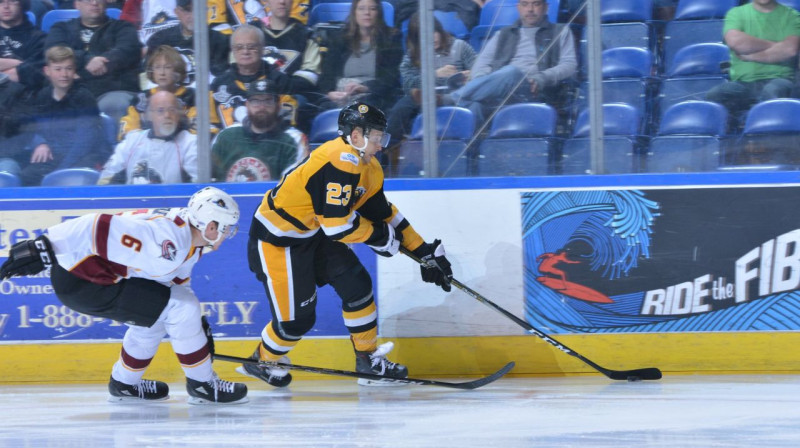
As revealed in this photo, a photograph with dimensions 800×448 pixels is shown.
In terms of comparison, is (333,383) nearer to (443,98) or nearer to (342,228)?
(342,228)

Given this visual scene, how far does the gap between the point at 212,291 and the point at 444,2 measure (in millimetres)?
1788

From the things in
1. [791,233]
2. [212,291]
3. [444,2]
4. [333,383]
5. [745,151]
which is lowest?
[333,383]

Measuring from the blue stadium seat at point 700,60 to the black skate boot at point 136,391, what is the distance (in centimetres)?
278

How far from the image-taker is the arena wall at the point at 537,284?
4.32 meters

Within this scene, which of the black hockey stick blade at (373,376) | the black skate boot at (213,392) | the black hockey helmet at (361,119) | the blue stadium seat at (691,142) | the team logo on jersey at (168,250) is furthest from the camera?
the blue stadium seat at (691,142)

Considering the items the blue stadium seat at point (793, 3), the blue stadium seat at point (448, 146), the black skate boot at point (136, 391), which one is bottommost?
the black skate boot at point (136, 391)

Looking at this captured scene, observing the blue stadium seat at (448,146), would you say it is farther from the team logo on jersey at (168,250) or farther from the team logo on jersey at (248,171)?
the team logo on jersey at (168,250)

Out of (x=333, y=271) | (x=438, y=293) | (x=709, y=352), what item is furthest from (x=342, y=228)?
(x=709, y=352)

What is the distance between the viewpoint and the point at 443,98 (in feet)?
15.0

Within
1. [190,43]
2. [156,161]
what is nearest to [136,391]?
[156,161]

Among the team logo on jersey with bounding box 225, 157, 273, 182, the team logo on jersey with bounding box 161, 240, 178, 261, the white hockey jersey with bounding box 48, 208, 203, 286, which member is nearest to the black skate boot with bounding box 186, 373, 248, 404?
the white hockey jersey with bounding box 48, 208, 203, 286

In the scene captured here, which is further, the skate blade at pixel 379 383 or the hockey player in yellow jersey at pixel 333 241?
the skate blade at pixel 379 383

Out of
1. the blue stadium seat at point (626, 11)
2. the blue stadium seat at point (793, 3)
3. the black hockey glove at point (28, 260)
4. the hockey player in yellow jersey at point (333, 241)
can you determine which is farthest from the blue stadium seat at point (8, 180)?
the blue stadium seat at point (793, 3)

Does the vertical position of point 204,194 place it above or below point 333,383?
above
